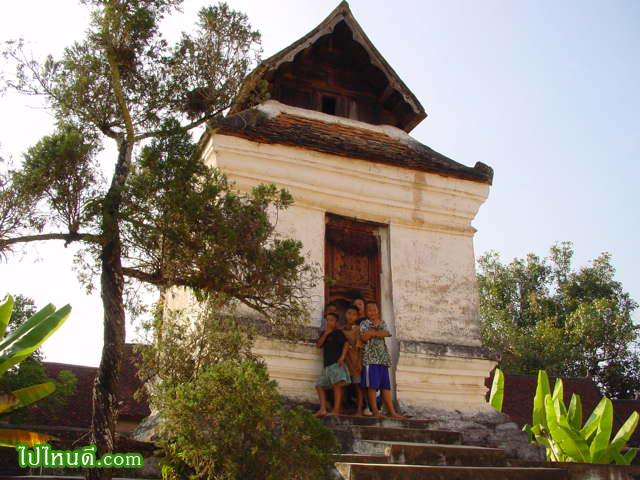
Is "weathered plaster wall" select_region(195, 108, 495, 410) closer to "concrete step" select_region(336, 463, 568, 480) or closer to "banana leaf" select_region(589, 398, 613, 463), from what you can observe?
"concrete step" select_region(336, 463, 568, 480)

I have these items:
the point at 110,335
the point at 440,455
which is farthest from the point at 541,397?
the point at 110,335

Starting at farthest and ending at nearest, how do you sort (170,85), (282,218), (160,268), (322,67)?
1. (322,67)
2. (282,218)
3. (170,85)
4. (160,268)

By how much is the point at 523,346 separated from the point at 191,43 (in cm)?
2186

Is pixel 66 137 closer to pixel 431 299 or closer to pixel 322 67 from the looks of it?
pixel 431 299

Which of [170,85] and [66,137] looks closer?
[66,137]

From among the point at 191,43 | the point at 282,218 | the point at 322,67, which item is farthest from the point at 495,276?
the point at 191,43

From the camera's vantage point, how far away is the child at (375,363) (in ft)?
24.0

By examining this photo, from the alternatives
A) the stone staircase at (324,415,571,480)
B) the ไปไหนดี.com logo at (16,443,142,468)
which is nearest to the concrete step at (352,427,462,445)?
the stone staircase at (324,415,571,480)

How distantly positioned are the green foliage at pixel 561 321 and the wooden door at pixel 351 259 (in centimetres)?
1830

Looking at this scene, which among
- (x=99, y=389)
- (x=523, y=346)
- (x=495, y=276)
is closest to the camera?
(x=99, y=389)

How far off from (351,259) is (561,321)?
22.1m

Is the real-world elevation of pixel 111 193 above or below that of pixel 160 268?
above

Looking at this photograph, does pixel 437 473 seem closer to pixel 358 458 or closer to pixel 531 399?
pixel 358 458

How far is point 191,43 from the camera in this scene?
6465 millimetres
